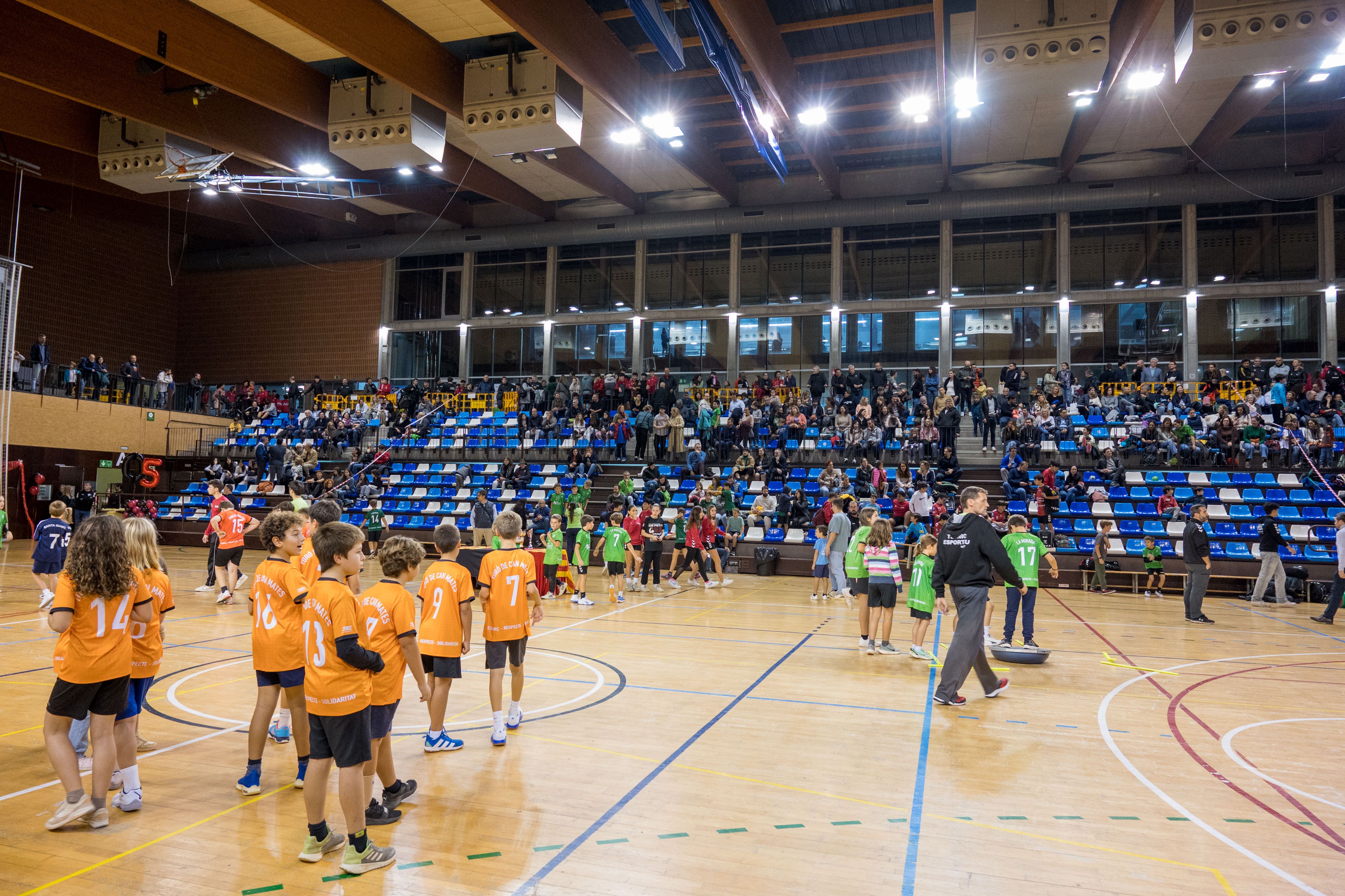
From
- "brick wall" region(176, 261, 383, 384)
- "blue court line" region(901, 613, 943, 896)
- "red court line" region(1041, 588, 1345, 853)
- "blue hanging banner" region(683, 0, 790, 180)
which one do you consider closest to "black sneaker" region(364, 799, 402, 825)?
"blue court line" region(901, 613, 943, 896)

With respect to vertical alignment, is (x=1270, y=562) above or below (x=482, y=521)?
below

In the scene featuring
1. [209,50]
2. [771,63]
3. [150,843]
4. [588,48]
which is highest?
[771,63]

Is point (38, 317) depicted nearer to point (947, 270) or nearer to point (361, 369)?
point (361, 369)

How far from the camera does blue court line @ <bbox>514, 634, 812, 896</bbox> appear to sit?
3520 mm

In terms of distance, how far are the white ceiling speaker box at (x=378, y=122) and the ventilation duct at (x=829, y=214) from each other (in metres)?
11.2

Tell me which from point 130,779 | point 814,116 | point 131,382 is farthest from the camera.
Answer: point 131,382

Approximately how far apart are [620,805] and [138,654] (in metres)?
2.93

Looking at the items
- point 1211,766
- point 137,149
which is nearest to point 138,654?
point 1211,766

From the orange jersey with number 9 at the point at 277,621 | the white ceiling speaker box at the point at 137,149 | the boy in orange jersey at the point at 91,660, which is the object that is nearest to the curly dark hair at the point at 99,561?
the boy in orange jersey at the point at 91,660

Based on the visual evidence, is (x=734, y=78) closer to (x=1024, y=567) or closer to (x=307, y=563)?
(x=1024, y=567)

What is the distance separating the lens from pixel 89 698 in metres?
4.09

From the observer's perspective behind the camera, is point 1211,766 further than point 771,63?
No

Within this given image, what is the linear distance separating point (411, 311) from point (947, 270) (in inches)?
801

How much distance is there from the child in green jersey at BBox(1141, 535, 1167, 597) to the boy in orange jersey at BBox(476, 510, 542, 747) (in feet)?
47.8
